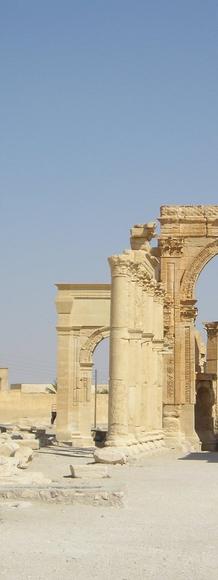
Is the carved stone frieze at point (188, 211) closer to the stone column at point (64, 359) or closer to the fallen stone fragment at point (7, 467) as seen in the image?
the stone column at point (64, 359)

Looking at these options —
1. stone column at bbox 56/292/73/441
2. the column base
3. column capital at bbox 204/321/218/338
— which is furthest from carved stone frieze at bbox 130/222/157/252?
column capital at bbox 204/321/218/338

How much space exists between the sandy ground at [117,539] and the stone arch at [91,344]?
17.0 m

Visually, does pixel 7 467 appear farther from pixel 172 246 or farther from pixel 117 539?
pixel 172 246

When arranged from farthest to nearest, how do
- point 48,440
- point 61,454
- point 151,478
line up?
1. point 48,440
2. point 61,454
3. point 151,478

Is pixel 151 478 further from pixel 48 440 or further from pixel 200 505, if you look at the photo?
pixel 48 440

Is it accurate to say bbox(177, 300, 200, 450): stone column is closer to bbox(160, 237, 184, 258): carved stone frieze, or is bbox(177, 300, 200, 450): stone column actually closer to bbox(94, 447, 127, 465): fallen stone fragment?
bbox(160, 237, 184, 258): carved stone frieze

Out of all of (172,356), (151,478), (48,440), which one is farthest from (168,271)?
(151,478)

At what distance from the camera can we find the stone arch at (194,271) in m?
30.7

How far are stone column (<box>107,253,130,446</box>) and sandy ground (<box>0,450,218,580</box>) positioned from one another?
7267 mm

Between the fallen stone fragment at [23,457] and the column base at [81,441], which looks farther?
the column base at [81,441]

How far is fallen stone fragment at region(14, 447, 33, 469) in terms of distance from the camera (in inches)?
647

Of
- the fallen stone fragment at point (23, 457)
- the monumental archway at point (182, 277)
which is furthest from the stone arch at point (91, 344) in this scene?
the fallen stone fragment at point (23, 457)

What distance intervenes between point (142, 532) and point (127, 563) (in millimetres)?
1647

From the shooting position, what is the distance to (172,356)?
30.6 metres
